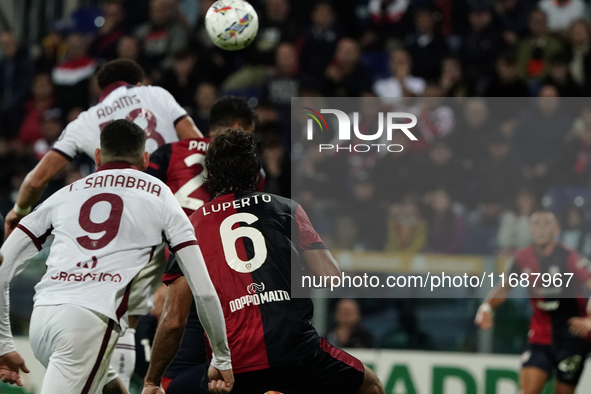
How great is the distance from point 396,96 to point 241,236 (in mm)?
6571

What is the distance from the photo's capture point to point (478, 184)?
9852 millimetres

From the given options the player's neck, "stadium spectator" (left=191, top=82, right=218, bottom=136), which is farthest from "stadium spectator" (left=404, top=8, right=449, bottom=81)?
the player's neck

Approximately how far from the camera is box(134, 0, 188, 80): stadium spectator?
12211mm

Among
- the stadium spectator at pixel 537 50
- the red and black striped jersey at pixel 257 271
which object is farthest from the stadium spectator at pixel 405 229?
the red and black striped jersey at pixel 257 271

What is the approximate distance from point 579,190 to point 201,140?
538 cm

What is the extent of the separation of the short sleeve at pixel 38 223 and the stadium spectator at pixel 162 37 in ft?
24.9

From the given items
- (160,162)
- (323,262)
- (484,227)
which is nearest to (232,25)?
(160,162)

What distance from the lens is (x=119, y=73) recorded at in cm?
679

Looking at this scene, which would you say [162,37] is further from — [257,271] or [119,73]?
[257,271]

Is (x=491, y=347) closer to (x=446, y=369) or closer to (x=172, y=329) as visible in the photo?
(x=446, y=369)

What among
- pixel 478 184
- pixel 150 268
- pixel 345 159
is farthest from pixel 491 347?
pixel 150 268

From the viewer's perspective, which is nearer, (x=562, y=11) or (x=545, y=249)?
(x=545, y=249)

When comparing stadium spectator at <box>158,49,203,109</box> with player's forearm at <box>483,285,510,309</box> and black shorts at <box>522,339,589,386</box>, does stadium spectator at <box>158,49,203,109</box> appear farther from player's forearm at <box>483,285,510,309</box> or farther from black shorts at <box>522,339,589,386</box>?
black shorts at <box>522,339,589,386</box>

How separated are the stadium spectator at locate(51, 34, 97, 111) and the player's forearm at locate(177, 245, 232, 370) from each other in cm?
824
